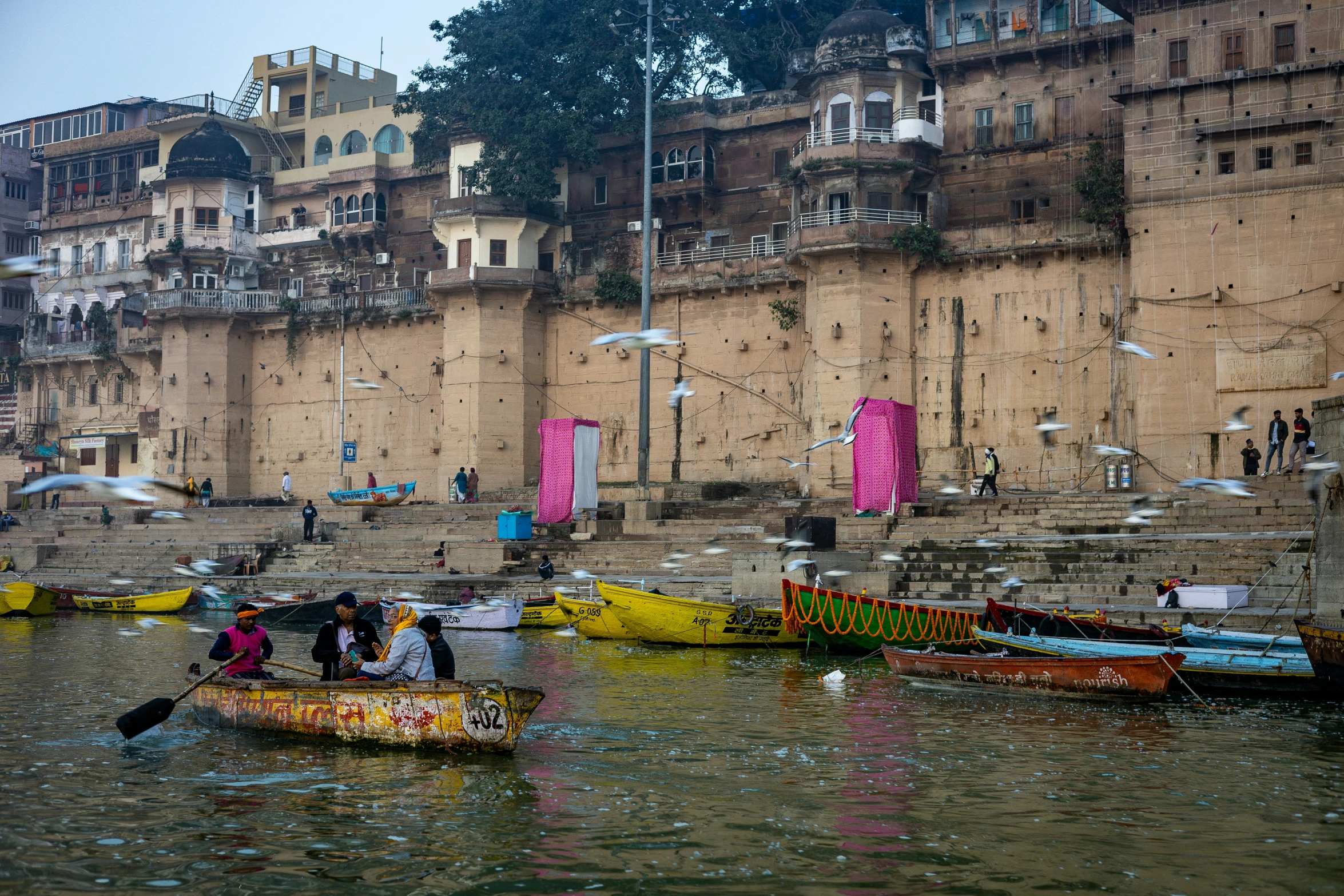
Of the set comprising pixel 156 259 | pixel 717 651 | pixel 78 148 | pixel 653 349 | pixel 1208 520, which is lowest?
pixel 717 651

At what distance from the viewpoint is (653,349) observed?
35.2m

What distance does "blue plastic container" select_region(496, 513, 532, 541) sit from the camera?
26500mm

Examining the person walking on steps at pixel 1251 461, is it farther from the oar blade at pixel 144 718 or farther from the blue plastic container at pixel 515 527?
the oar blade at pixel 144 718

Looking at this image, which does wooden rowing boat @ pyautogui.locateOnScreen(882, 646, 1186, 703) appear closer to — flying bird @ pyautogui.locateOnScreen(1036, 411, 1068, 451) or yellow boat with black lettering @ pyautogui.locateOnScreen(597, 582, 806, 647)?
yellow boat with black lettering @ pyautogui.locateOnScreen(597, 582, 806, 647)

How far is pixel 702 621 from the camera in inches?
727

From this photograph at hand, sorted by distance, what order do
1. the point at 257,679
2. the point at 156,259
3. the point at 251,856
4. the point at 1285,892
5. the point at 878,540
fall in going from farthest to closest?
the point at 156,259 → the point at 878,540 → the point at 257,679 → the point at 251,856 → the point at 1285,892

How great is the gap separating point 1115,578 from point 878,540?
500 centimetres

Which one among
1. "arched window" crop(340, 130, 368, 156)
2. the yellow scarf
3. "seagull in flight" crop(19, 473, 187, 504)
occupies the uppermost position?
"arched window" crop(340, 130, 368, 156)

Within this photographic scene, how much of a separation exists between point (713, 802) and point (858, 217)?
23828 mm

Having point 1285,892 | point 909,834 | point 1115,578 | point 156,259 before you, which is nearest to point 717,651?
point 1115,578

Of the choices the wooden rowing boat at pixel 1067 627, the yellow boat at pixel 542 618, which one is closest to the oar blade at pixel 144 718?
the wooden rowing boat at pixel 1067 627

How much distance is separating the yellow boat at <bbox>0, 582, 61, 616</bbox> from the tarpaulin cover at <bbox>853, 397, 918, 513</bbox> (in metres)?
14.9

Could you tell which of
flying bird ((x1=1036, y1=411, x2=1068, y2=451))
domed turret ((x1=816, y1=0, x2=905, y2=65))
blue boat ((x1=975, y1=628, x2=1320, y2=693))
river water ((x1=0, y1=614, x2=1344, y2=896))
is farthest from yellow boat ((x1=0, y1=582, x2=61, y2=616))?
domed turret ((x1=816, y1=0, x2=905, y2=65))

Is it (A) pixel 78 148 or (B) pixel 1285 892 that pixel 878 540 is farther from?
(A) pixel 78 148
